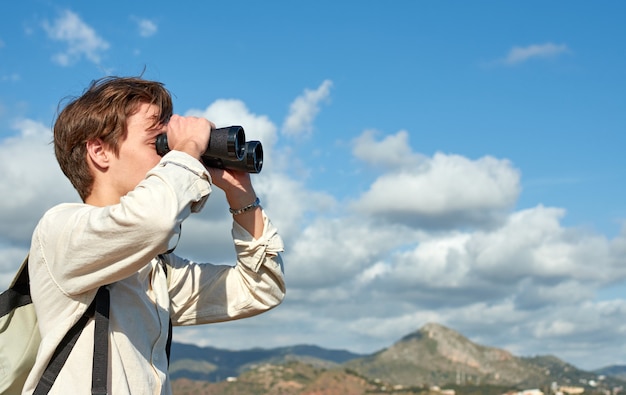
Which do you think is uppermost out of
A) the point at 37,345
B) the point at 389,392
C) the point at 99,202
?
the point at 389,392

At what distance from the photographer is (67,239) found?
2.24m

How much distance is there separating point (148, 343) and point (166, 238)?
464 millimetres

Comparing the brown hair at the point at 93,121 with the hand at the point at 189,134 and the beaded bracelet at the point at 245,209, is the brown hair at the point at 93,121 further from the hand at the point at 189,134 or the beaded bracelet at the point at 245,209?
the beaded bracelet at the point at 245,209

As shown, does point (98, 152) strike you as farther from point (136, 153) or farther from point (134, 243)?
point (134, 243)

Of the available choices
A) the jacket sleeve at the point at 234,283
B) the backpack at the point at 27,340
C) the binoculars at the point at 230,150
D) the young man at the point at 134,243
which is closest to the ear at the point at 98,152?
the young man at the point at 134,243

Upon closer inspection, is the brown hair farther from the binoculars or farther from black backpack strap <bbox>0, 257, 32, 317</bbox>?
black backpack strap <bbox>0, 257, 32, 317</bbox>

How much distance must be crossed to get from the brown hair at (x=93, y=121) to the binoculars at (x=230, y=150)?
13 cm

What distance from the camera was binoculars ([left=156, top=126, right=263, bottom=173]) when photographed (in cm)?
258

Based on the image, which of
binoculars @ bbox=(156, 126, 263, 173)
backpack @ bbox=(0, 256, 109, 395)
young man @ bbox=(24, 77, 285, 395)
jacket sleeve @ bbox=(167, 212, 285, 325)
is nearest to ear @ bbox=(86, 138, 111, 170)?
young man @ bbox=(24, 77, 285, 395)

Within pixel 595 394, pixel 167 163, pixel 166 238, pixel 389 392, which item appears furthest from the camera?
pixel 595 394

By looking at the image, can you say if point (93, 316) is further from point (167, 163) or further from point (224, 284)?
point (224, 284)

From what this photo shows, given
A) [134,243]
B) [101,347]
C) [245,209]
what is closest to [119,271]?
[134,243]

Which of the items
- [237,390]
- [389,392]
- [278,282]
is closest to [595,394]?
[389,392]

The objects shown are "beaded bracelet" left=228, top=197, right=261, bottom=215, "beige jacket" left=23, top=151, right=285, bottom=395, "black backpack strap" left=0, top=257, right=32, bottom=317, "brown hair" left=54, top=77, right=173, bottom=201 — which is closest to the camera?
"beige jacket" left=23, top=151, right=285, bottom=395
